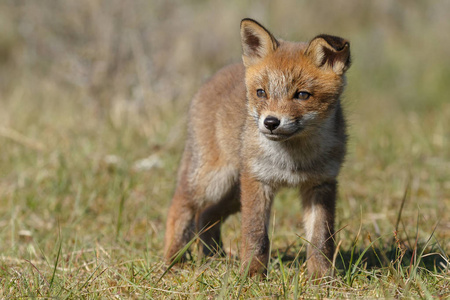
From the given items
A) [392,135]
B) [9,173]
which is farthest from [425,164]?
[9,173]

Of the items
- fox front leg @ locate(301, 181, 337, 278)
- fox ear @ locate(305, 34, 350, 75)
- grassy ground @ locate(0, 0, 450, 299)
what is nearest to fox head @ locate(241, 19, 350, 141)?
fox ear @ locate(305, 34, 350, 75)

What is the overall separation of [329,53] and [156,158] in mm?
4026

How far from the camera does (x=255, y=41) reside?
434 centimetres

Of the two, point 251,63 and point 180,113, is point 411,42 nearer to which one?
point 180,113

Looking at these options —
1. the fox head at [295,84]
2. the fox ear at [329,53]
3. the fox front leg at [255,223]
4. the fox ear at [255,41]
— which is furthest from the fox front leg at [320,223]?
the fox ear at [255,41]

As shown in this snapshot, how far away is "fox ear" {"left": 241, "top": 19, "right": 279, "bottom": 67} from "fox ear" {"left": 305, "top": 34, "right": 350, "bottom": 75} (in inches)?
13.2

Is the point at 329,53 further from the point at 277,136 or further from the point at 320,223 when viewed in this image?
the point at 320,223

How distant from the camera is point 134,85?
10.8 m

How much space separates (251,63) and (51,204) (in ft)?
10.3

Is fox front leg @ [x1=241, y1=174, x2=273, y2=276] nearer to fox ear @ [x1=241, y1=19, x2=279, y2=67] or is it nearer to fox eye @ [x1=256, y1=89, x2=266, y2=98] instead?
fox eye @ [x1=256, y1=89, x2=266, y2=98]

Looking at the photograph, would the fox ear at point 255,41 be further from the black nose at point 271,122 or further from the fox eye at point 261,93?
the black nose at point 271,122

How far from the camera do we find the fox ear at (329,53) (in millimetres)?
3875

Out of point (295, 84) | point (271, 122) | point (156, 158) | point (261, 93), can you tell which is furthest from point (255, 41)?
point (156, 158)

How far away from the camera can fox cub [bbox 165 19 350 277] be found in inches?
152
